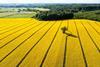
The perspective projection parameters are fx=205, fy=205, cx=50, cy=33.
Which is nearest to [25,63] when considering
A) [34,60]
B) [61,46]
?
[34,60]

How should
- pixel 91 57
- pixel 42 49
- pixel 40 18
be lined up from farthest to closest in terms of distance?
pixel 40 18, pixel 42 49, pixel 91 57

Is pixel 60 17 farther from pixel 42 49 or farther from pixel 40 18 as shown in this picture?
pixel 42 49

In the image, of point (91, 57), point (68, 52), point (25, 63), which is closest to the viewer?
point (25, 63)

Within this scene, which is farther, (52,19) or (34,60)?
(52,19)

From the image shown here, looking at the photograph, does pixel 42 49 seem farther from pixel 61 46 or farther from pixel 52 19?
pixel 52 19

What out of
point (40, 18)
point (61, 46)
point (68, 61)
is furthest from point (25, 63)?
point (40, 18)

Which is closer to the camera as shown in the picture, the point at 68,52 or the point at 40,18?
the point at 68,52

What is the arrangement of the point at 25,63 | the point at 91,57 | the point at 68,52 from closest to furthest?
the point at 25,63 → the point at 91,57 → the point at 68,52

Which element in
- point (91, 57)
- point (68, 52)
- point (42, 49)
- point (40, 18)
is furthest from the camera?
point (40, 18)
